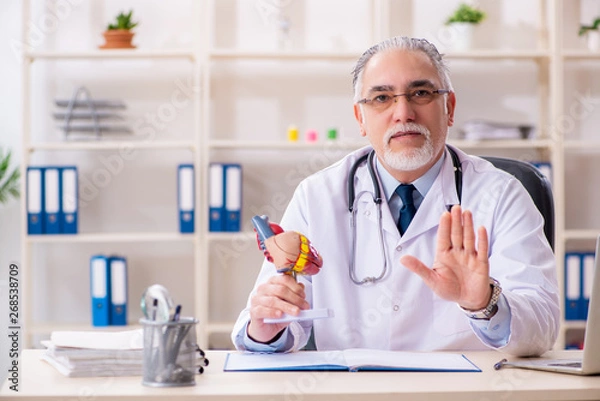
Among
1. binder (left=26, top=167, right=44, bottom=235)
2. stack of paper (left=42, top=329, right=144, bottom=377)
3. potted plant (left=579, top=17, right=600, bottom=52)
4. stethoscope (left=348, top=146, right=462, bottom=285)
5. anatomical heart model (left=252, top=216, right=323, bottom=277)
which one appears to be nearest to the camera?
stack of paper (left=42, top=329, right=144, bottom=377)

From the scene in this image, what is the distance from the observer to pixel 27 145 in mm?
3654

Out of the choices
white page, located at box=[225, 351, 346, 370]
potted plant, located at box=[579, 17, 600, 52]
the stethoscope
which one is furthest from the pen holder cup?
potted plant, located at box=[579, 17, 600, 52]

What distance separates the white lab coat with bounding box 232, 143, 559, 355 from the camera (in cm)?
187

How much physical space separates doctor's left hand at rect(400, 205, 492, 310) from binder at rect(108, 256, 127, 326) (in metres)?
2.37

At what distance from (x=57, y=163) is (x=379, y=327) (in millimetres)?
2412

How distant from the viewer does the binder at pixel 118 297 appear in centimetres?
366

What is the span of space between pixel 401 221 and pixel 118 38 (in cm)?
210

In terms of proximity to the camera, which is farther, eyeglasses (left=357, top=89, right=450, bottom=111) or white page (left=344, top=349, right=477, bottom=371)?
eyeglasses (left=357, top=89, right=450, bottom=111)

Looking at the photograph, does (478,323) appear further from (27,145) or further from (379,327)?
(27,145)

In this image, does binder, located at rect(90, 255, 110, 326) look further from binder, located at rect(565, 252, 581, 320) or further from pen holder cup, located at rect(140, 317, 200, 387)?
pen holder cup, located at rect(140, 317, 200, 387)

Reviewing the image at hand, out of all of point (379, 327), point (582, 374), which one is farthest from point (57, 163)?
point (582, 374)

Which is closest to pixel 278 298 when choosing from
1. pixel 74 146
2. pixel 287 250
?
pixel 287 250

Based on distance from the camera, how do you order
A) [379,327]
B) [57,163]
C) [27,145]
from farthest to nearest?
[57,163] < [27,145] < [379,327]

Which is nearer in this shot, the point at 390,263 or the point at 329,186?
the point at 390,263
